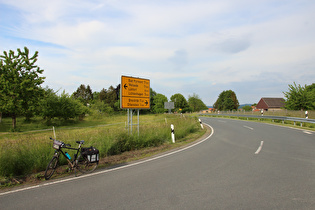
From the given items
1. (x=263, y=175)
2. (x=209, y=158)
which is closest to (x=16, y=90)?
(x=209, y=158)

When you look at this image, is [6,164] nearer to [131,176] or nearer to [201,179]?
[131,176]

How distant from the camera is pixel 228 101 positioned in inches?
3706

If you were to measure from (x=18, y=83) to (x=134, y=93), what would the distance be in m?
17.9

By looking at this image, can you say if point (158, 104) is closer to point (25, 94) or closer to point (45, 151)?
point (25, 94)

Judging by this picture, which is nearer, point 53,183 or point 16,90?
point 53,183

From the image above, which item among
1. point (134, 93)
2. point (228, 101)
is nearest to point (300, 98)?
point (134, 93)

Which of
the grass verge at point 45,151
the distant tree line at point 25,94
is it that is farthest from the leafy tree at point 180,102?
the grass verge at point 45,151

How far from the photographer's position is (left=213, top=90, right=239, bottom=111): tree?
94.0 meters

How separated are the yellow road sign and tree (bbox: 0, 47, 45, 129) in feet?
54.8

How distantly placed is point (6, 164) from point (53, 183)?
1787 mm

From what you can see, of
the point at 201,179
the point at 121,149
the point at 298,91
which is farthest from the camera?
the point at 298,91

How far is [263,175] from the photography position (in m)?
5.44

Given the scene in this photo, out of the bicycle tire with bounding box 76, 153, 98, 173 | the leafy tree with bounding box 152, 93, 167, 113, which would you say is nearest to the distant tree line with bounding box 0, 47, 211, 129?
the bicycle tire with bounding box 76, 153, 98, 173

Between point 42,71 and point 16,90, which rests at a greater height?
point 42,71
